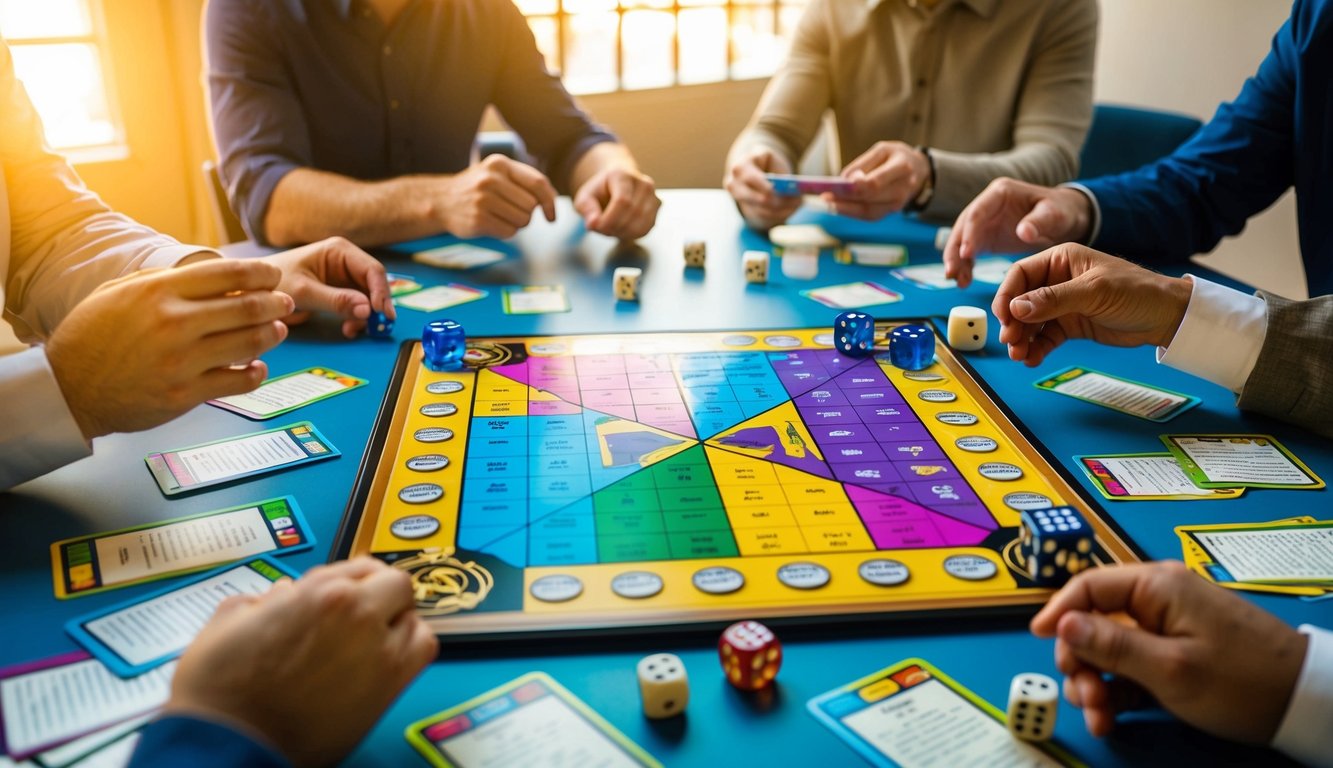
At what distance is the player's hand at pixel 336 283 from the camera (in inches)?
57.9

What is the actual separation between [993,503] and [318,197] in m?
1.38

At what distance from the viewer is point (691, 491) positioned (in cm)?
101

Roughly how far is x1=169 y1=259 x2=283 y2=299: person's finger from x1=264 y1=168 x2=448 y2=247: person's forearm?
33.6 inches

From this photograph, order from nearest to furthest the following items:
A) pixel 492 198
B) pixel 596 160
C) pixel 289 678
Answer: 1. pixel 289 678
2. pixel 492 198
3. pixel 596 160

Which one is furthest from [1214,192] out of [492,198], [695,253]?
[492,198]

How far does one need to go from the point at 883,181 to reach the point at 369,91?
1.11 m

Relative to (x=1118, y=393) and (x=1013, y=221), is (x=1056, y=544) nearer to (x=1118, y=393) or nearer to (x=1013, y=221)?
(x=1118, y=393)

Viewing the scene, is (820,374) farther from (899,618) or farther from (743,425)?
(899,618)

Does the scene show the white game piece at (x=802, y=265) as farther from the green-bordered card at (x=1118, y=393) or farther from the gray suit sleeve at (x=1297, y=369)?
the gray suit sleeve at (x=1297, y=369)

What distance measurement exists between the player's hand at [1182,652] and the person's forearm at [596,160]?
1715mm

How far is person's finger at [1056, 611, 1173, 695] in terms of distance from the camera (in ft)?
2.32

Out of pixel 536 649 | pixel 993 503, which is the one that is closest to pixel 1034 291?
pixel 993 503

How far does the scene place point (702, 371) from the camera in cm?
133

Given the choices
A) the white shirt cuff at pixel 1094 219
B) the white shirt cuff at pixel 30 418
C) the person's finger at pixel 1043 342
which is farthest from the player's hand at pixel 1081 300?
the white shirt cuff at pixel 30 418
